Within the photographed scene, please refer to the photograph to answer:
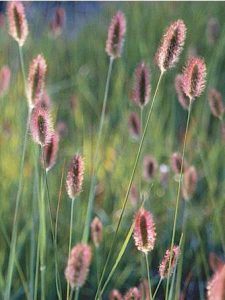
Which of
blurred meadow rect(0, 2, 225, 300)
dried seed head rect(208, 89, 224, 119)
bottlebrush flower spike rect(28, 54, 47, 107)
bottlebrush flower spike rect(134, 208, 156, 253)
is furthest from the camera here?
blurred meadow rect(0, 2, 225, 300)

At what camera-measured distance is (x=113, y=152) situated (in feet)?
7.40

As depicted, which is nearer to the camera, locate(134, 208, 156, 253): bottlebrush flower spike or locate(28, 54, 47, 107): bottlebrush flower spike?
locate(134, 208, 156, 253): bottlebrush flower spike

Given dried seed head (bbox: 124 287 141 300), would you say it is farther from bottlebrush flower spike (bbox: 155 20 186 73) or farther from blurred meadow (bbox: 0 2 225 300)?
bottlebrush flower spike (bbox: 155 20 186 73)

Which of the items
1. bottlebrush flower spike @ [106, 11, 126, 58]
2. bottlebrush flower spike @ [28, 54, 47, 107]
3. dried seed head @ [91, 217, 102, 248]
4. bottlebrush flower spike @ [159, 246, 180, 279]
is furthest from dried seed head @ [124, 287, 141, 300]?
bottlebrush flower spike @ [106, 11, 126, 58]

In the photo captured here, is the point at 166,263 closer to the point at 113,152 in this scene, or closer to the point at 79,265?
the point at 79,265

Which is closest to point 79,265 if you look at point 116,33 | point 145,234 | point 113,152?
point 145,234

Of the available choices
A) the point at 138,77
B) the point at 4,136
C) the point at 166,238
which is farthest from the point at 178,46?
the point at 4,136

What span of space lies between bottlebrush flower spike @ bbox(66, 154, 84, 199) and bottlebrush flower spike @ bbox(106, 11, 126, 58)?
277 millimetres

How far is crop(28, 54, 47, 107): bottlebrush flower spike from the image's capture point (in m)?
1.06

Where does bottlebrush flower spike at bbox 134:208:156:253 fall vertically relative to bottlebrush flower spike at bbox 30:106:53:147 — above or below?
below

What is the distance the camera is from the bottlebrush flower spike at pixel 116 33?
46.3 inches

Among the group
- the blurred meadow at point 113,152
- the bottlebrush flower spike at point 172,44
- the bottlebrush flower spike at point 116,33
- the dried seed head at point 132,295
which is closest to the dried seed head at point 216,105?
the blurred meadow at point 113,152

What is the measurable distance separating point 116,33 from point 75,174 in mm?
296

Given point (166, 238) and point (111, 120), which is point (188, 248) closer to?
point (166, 238)
